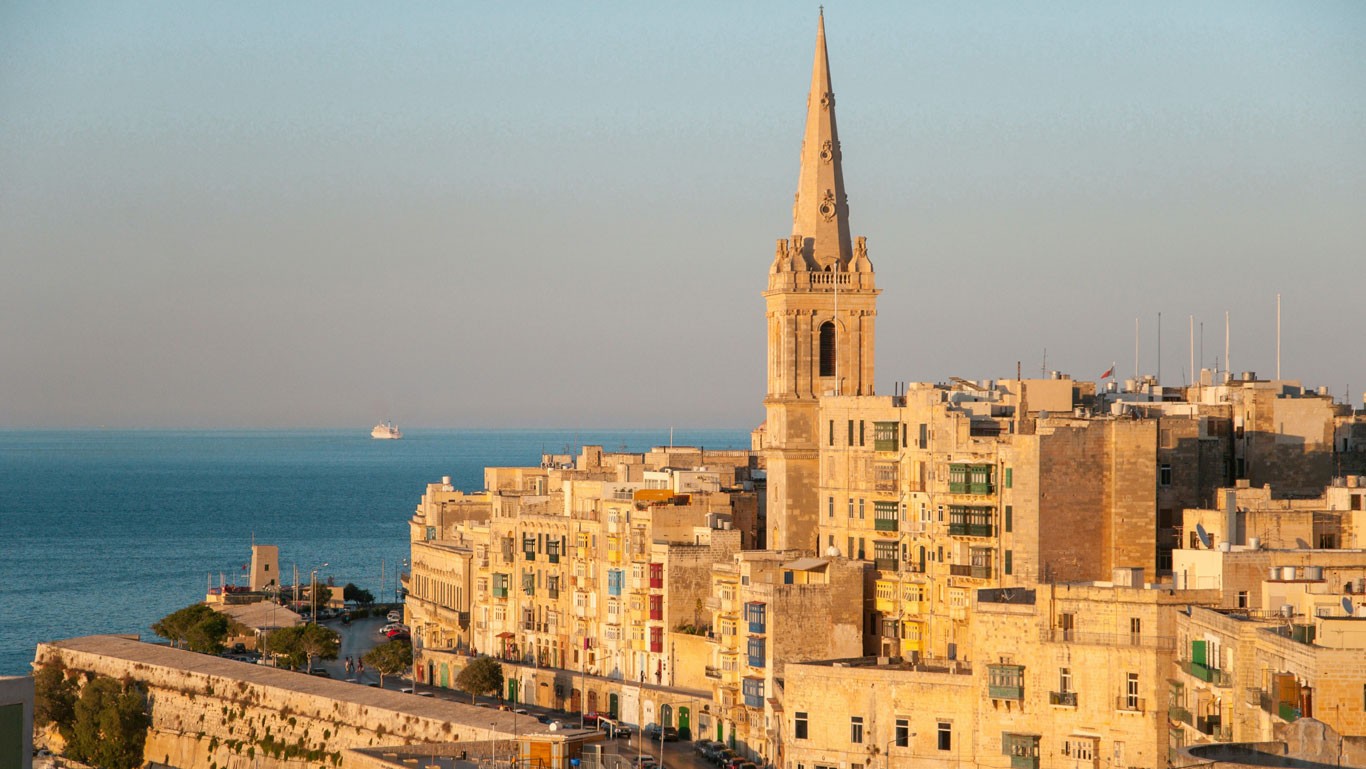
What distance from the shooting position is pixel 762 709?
62.9 meters

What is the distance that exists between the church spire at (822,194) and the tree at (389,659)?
22929 millimetres

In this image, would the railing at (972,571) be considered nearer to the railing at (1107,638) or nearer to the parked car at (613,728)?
the railing at (1107,638)

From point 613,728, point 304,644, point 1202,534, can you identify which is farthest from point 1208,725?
point 304,644

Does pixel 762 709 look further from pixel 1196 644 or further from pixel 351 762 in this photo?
pixel 1196 644

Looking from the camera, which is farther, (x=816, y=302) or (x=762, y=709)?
(x=816, y=302)

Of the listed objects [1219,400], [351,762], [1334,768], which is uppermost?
[1219,400]

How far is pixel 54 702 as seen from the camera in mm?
81938

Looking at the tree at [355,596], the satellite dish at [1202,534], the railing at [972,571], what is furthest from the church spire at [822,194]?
the tree at [355,596]

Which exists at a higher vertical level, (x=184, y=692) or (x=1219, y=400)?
(x=1219, y=400)

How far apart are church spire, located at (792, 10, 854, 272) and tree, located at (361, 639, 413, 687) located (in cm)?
2293

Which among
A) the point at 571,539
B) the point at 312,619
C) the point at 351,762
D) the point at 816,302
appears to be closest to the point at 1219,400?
the point at 816,302

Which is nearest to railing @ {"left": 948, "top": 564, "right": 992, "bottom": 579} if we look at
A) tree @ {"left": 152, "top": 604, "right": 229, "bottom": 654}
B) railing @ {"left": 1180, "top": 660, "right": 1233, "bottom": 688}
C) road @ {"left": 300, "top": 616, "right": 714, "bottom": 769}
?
road @ {"left": 300, "top": 616, "right": 714, "bottom": 769}

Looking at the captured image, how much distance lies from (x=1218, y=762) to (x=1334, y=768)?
7.16 feet

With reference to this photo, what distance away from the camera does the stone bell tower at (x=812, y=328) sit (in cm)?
7231
